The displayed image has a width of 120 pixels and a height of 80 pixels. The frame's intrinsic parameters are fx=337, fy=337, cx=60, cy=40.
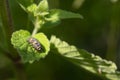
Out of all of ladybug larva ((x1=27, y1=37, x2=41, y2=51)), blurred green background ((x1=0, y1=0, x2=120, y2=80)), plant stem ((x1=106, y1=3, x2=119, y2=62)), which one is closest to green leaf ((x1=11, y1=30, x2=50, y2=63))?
ladybug larva ((x1=27, y1=37, x2=41, y2=51))

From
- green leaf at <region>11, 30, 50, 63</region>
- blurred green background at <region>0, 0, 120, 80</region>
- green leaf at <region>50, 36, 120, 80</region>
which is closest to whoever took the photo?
green leaf at <region>11, 30, 50, 63</region>

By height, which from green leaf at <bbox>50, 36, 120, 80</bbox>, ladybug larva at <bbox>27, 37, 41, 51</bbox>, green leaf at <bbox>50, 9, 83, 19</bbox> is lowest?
green leaf at <bbox>50, 36, 120, 80</bbox>

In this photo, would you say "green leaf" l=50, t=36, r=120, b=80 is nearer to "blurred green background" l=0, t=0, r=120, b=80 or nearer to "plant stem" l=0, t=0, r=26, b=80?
"plant stem" l=0, t=0, r=26, b=80

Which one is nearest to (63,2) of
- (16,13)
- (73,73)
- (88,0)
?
(88,0)

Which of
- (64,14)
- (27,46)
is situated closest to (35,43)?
(27,46)

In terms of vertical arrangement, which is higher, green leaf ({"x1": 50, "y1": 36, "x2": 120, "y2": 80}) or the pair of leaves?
the pair of leaves

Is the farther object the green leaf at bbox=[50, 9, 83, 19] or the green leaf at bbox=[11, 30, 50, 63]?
the green leaf at bbox=[50, 9, 83, 19]

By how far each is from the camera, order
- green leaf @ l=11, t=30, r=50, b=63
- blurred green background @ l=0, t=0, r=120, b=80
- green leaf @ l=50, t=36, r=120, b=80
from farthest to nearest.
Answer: blurred green background @ l=0, t=0, r=120, b=80
green leaf @ l=50, t=36, r=120, b=80
green leaf @ l=11, t=30, r=50, b=63
